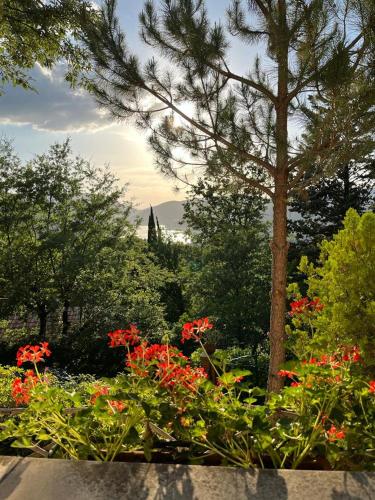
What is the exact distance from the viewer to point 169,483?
136cm

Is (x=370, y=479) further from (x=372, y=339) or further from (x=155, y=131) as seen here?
(x=155, y=131)

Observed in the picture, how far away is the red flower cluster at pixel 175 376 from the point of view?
184 centimetres

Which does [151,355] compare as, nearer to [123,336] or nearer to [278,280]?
[123,336]

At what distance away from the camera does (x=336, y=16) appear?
5.34 metres

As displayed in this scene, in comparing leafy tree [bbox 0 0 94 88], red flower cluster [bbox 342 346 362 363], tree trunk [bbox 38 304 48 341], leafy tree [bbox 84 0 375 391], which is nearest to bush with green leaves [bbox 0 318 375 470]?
red flower cluster [bbox 342 346 362 363]

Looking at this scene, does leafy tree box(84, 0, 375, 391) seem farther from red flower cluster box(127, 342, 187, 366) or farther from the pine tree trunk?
red flower cluster box(127, 342, 187, 366)

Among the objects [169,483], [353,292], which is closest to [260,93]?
[353,292]

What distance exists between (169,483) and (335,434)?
2.06 feet

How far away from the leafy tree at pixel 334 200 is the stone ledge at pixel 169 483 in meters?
15.2

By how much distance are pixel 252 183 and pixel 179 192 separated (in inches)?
66.0

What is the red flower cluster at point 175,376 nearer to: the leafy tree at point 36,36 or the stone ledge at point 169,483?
the stone ledge at point 169,483

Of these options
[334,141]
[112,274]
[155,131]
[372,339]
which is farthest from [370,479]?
[112,274]

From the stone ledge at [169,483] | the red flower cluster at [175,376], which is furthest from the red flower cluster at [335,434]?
the red flower cluster at [175,376]

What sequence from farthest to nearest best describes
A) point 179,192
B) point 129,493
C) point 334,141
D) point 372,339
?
point 179,192
point 334,141
point 372,339
point 129,493
